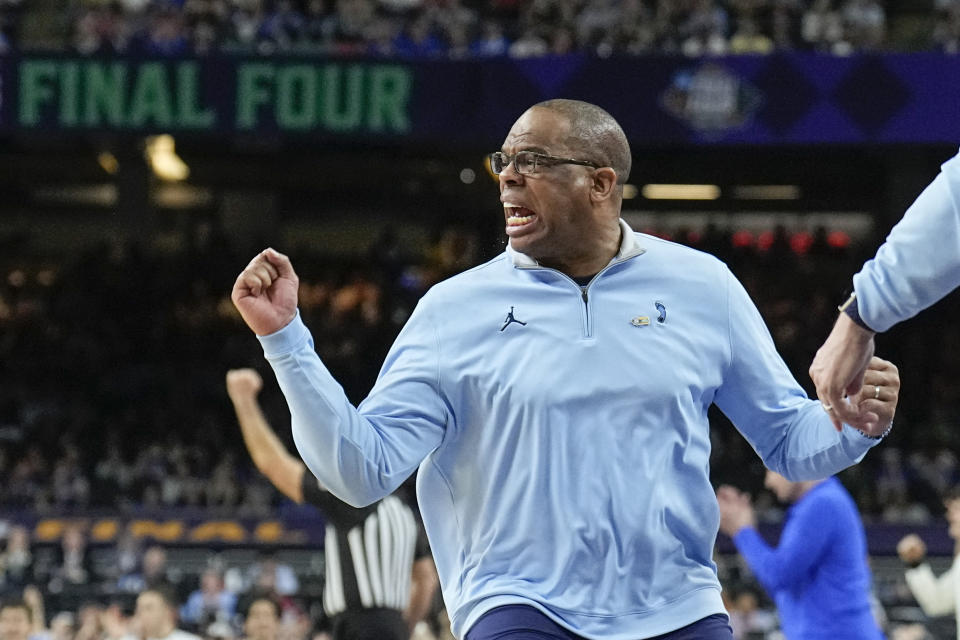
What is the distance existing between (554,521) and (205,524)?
527 inches

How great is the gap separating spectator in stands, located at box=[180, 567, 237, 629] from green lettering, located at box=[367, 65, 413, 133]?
6082 mm

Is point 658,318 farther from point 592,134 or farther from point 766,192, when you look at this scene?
point 766,192

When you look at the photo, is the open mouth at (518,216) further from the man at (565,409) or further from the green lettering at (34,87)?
the green lettering at (34,87)

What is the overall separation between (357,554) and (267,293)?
148 inches

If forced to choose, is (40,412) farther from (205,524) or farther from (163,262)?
(205,524)

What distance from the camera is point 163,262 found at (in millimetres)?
22547

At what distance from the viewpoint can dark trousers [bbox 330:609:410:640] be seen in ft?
22.9

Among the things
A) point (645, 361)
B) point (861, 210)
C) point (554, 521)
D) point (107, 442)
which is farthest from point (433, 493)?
point (861, 210)

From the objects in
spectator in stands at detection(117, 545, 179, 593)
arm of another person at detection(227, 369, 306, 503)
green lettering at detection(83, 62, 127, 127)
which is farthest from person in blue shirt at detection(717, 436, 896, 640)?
green lettering at detection(83, 62, 127, 127)

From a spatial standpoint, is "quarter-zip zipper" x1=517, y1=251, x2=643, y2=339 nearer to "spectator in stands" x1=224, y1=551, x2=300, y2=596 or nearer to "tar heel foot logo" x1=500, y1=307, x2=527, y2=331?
"tar heel foot logo" x1=500, y1=307, x2=527, y2=331

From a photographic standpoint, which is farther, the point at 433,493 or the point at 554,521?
the point at 433,493

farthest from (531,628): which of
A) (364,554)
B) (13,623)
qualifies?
(13,623)

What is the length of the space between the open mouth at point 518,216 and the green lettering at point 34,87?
604 inches

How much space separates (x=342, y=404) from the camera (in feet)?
11.1
